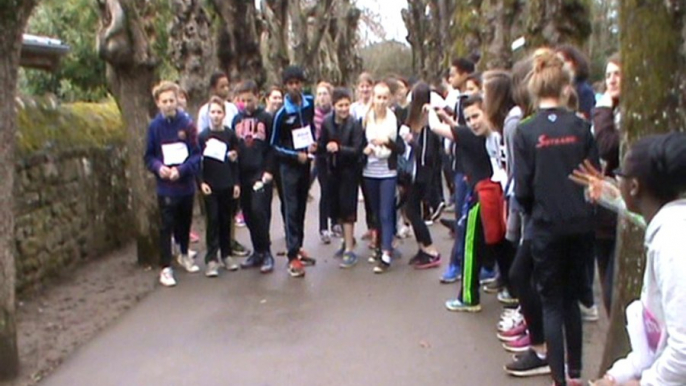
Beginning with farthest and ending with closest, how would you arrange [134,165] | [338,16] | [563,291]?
[338,16], [134,165], [563,291]

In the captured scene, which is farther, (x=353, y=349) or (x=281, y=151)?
(x=281, y=151)

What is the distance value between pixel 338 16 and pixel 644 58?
3597 centimetres

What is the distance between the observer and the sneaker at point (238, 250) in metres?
11.1

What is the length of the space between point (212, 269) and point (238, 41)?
8.33 m

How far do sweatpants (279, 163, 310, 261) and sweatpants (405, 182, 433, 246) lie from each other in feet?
3.63

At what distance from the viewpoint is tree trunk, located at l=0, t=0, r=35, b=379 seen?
6191mm

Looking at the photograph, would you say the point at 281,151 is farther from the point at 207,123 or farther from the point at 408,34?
the point at 408,34

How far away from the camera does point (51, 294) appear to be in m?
9.22

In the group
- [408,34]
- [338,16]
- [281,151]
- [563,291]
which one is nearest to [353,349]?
[563,291]

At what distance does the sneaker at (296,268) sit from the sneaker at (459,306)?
2.07 m

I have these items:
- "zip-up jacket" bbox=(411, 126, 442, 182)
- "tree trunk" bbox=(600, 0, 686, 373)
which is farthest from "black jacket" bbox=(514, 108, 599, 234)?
"zip-up jacket" bbox=(411, 126, 442, 182)

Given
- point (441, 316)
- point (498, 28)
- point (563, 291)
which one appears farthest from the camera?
point (498, 28)

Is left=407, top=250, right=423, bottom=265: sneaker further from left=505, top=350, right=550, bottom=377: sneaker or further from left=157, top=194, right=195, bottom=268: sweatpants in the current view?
left=505, top=350, right=550, bottom=377: sneaker

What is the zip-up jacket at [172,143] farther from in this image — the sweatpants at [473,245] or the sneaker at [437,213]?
the sneaker at [437,213]
